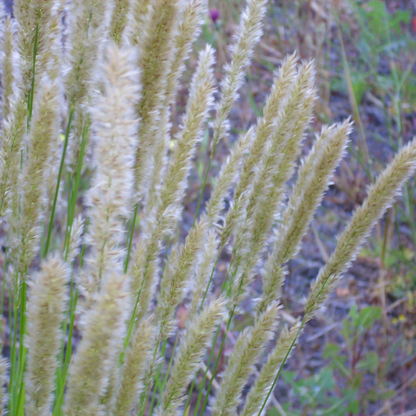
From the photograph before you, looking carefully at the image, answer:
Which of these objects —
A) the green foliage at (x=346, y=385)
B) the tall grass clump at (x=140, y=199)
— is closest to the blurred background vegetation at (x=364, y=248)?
the green foliage at (x=346, y=385)

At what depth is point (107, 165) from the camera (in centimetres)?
67

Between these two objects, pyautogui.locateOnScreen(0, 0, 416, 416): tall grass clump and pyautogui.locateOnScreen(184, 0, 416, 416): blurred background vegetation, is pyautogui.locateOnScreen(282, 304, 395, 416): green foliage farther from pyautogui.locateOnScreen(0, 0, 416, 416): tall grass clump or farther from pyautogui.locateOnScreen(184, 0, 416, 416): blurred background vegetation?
pyautogui.locateOnScreen(0, 0, 416, 416): tall grass clump

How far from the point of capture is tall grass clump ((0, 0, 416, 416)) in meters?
0.77

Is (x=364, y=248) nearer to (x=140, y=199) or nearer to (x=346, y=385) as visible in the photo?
(x=346, y=385)

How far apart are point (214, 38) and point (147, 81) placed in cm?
280

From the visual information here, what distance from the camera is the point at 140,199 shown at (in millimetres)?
1134

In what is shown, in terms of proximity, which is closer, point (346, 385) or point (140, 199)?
point (140, 199)

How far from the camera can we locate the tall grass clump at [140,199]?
2.51 feet

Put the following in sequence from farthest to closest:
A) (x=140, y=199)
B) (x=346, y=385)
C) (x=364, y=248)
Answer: (x=364, y=248), (x=346, y=385), (x=140, y=199)

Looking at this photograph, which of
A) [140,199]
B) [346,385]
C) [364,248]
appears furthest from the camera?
[364,248]

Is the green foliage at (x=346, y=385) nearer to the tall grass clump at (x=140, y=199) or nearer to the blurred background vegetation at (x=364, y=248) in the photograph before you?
the blurred background vegetation at (x=364, y=248)

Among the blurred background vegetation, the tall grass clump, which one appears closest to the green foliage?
the blurred background vegetation

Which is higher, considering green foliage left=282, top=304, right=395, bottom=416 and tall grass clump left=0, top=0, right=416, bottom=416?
tall grass clump left=0, top=0, right=416, bottom=416

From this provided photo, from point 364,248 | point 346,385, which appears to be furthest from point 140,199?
point 364,248
